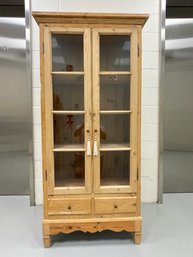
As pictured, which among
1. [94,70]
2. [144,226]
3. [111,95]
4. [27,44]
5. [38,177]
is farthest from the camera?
[38,177]

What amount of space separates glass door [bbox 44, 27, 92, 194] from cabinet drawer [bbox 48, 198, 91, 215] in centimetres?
7

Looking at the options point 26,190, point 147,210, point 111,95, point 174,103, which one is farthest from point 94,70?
point 26,190

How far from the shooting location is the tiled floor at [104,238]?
1.96 m

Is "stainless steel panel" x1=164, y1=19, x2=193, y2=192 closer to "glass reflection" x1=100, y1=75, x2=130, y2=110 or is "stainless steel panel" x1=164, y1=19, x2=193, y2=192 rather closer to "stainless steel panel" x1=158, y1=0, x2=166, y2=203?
"stainless steel panel" x1=158, y1=0, x2=166, y2=203

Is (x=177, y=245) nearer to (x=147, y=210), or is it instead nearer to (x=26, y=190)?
(x=147, y=210)

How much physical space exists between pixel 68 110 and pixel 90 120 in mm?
221

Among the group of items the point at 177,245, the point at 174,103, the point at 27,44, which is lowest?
the point at 177,245

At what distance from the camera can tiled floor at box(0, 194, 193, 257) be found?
1958 millimetres

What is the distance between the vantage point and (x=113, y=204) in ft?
6.77

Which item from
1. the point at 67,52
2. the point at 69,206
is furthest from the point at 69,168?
the point at 67,52

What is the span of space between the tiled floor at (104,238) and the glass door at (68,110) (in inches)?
17.8

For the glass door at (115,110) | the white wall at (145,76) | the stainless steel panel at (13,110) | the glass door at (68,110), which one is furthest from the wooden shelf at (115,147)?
the stainless steel panel at (13,110)

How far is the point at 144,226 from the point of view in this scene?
235 centimetres

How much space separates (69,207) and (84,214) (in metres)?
0.14
